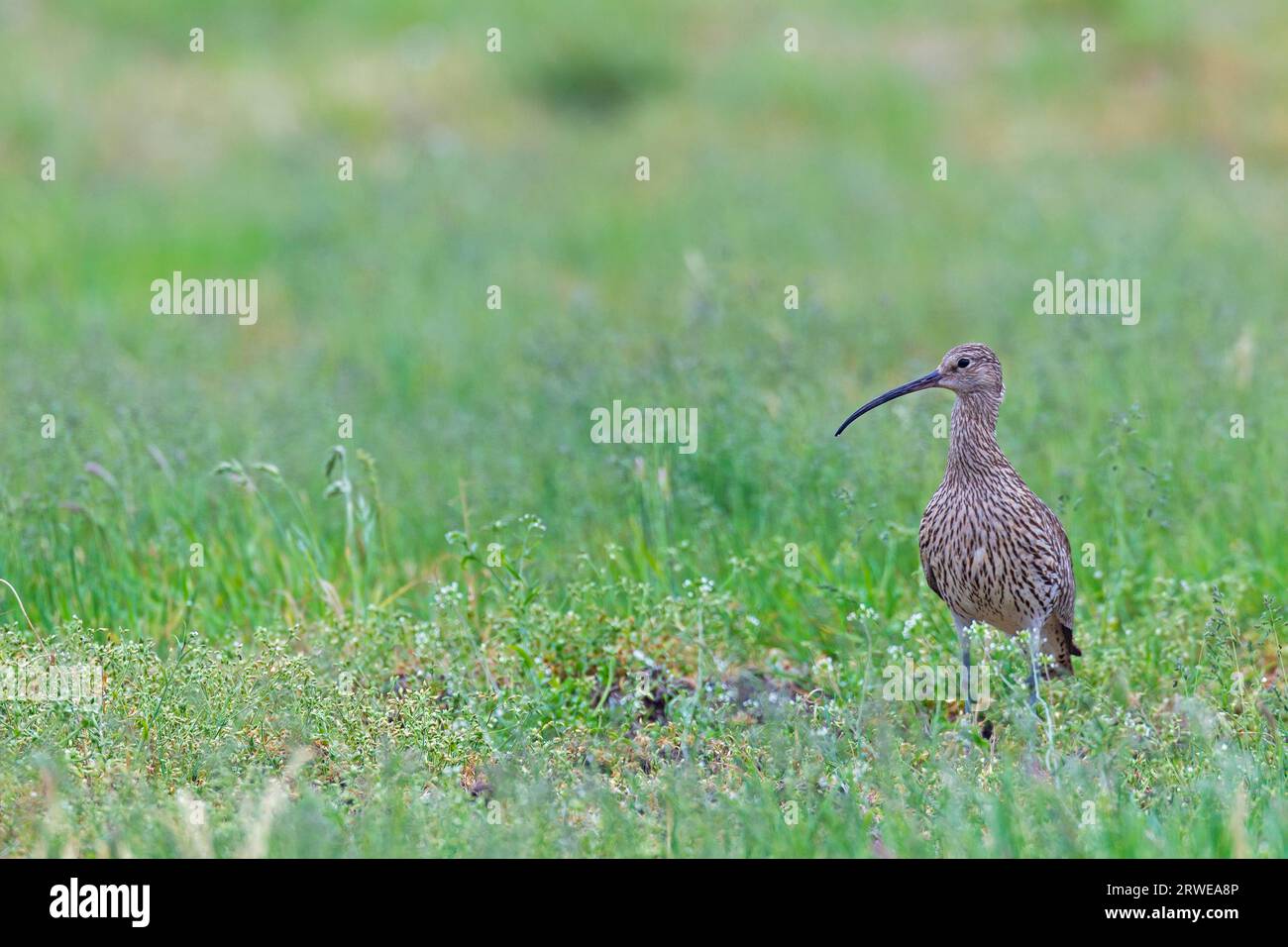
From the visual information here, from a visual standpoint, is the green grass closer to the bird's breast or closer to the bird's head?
the bird's breast

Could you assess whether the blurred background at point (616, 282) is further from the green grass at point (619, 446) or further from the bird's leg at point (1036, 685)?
the bird's leg at point (1036, 685)

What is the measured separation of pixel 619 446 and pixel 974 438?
2354mm

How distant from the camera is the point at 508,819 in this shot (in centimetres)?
483

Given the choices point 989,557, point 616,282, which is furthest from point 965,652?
point 616,282

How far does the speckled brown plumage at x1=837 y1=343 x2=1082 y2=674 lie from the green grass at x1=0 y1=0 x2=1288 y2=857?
29 centimetres

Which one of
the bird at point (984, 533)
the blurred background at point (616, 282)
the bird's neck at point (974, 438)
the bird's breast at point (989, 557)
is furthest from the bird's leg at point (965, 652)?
the blurred background at point (616, 282)

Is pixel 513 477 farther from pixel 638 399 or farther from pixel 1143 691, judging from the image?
pixel 1143 691

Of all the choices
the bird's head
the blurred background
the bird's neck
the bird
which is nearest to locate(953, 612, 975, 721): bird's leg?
the bird

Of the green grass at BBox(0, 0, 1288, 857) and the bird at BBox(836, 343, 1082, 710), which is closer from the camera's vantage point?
the green grass at BBox(0, 0, 1288, 857)

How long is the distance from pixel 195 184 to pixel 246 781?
9787 mm

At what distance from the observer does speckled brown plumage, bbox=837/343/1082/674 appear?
19.2 feet

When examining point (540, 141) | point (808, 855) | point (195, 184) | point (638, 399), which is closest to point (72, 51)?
point (195, 184)

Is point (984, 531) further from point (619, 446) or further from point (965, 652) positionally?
point (619, 446)

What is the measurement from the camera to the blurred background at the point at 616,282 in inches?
285
